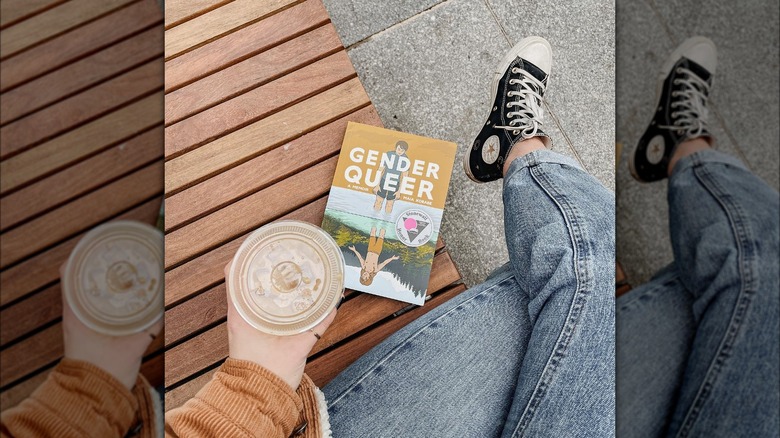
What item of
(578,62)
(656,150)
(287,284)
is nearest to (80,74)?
(656,150)

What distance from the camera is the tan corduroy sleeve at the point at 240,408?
1.91 ft

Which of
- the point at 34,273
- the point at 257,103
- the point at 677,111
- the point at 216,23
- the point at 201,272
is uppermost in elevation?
the point at 677,111

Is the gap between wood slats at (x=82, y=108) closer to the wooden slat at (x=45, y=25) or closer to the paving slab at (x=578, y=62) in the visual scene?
the wooden slat at (x=45, y=25)

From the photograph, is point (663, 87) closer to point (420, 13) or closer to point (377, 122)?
point (377, 122)

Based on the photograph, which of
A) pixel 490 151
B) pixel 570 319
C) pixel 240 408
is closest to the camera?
pixel 240 408

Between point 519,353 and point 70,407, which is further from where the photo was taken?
point 519,353

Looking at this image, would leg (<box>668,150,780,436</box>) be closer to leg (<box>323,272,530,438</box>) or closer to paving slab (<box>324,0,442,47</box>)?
leg (<box>323,272,530,438</box>)

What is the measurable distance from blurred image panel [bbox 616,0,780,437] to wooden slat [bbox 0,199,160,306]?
0.21m

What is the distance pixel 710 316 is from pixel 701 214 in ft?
0.12

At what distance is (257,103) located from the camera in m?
0.88

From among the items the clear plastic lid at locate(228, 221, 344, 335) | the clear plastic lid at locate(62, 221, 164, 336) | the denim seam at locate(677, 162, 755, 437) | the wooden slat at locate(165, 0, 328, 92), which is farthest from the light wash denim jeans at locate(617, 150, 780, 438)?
the wooden slat at locate(165, 0, 328, 92)

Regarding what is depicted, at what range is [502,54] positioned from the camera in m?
1.12

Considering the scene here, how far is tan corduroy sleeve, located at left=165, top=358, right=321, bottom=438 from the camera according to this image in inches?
23.0

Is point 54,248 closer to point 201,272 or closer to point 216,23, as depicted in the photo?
point 201,272
